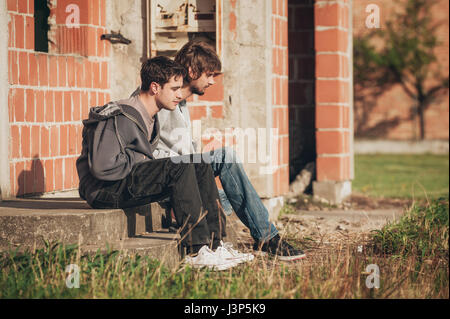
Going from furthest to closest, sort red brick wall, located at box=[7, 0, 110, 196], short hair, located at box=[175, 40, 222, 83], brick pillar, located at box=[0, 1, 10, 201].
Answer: red brick wall, located at box=[7, 0, 110, 196], brick pillar, located at box=[0, 1, 10, 201], short hair, located at box=[175, 40, 222, 83]

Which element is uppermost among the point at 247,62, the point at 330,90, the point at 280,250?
the point at 247,62

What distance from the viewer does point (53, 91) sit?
243 inches

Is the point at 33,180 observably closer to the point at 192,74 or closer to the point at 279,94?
the point at 192,74

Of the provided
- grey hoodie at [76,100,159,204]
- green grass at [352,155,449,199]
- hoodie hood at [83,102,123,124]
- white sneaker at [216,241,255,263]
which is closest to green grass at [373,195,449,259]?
white sneaker at [216,241,255,263]

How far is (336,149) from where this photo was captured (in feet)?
27.8

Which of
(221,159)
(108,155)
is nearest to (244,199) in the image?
(221,159)

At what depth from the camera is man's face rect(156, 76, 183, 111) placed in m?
4.66

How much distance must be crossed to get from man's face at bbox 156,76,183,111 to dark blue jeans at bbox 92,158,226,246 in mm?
413

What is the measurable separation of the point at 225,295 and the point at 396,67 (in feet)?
58.3

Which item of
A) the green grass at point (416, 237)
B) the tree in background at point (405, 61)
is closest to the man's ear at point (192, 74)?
the green grass at point (416, 237)

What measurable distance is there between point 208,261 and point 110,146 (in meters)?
0.89

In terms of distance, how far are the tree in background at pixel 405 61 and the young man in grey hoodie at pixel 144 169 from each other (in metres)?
16.6

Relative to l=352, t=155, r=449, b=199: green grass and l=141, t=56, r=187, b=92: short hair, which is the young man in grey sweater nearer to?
l=141, t=56, r=187, b=92: short hair
